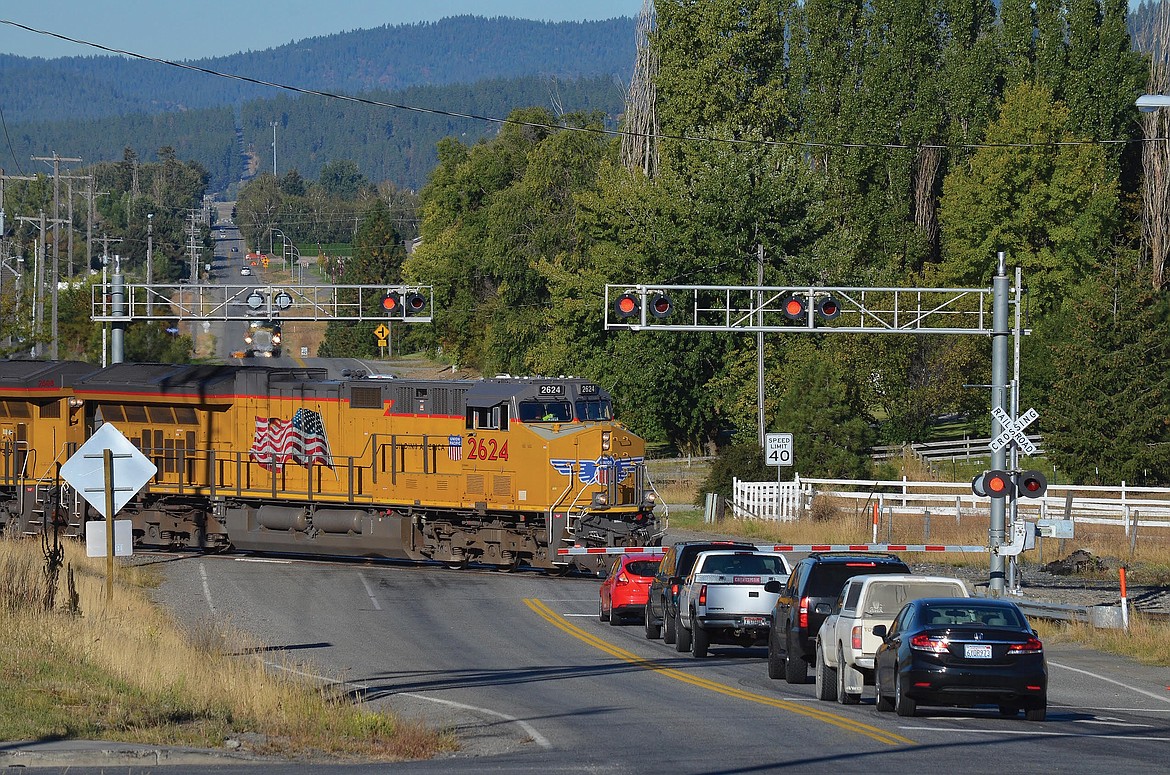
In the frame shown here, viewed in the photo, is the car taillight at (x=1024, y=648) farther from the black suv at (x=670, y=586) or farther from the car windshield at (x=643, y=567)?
the car windshield at (x=643, y=567)

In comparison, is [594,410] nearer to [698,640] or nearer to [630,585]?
[630,585]

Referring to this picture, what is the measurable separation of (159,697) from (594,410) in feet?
66.1

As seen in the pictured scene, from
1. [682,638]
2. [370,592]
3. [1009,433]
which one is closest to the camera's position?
[682,638]

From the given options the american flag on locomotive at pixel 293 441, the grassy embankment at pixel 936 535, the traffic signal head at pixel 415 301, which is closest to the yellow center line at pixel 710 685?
the american flag on locomotive at pixel 293 441

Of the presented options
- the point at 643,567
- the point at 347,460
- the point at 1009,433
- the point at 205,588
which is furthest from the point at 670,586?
the point at 347,460

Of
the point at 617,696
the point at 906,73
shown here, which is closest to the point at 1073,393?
the point at 906,73

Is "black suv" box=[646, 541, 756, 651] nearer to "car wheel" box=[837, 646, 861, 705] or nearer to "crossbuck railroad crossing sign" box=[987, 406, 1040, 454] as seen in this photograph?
"car wheel" box=[837, 646, 861, 705]

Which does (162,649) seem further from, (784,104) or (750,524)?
(784,104)

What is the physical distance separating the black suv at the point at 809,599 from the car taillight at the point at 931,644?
3.52 m

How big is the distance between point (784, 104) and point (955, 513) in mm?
33490

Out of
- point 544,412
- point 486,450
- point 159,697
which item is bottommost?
point 159,697

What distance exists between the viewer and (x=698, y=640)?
2502 cm

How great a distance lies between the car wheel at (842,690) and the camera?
62.1 ft

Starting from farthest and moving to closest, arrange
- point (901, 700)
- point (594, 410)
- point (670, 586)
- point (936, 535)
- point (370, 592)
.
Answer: point (936, 535), point (594, 410), point (370, 592), point (670, 586), point (901, 700)
